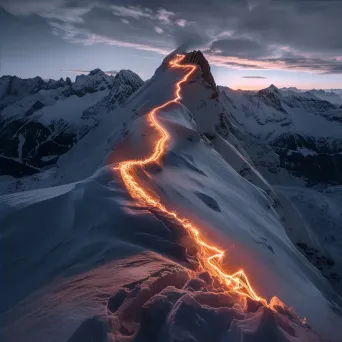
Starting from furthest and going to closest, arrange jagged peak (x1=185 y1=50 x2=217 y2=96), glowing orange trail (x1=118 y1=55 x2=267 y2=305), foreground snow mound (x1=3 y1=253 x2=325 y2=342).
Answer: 1. jagged peak (x1=185 y1=50 x2=217 y2=96)
2. glowing orange trail (x1=118 y1=55 x2=267 y2=305)
3. foreground snow mound (x1=3 y1=253 x2=325 y2=342)

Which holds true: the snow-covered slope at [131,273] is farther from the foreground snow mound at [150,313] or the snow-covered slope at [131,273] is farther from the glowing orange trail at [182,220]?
the glowing orange trail at [182,220]

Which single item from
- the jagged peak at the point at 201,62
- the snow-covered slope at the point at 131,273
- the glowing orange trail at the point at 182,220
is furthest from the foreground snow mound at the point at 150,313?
the jagged peak at the point at 201,62

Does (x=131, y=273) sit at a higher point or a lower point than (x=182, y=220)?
higher

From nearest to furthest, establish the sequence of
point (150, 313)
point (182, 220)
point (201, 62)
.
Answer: point (150, 313) < point (182, 220) < point (201, 62)

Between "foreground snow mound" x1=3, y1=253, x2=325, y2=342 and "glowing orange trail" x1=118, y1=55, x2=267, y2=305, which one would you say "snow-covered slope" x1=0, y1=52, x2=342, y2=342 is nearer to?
"foreground snow mound" x1=3, y1=253, x2=325, y2=342

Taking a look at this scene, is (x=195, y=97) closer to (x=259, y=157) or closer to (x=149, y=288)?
(x=259, y=157)

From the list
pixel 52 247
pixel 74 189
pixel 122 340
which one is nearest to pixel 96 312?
pixel 122 340

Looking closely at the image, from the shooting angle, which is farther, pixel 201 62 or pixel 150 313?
pixel 201 62

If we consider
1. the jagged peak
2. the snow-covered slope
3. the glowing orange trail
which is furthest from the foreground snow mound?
the jagged peak

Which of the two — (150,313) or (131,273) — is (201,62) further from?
(150,313)

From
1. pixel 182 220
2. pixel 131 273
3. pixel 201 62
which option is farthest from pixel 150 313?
pixel 201 62
